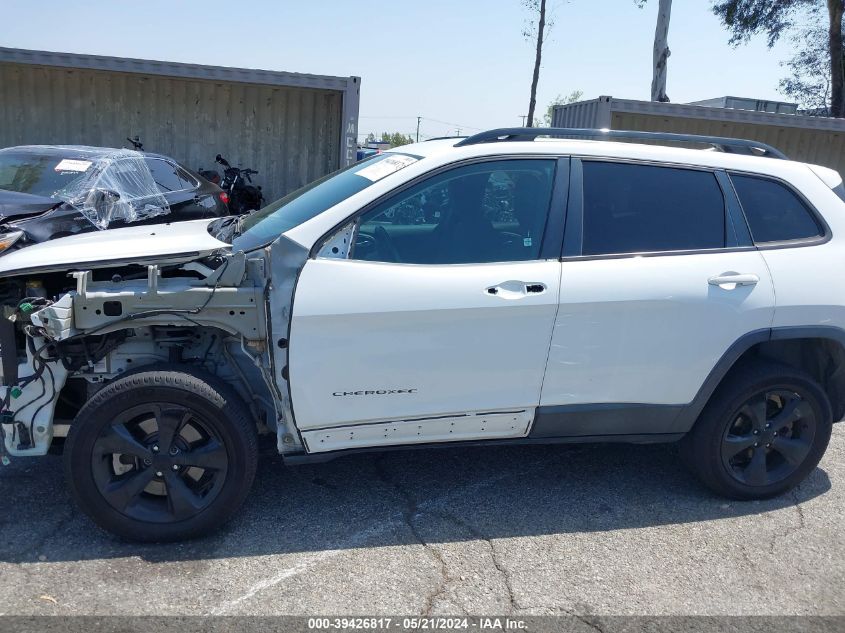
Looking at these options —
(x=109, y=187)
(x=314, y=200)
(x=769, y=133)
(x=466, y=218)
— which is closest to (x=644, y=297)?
(x=466, y=218)

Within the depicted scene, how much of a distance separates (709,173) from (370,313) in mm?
2046

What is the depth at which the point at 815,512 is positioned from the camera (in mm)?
3973

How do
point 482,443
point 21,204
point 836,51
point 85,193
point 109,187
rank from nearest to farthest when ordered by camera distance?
point 482,443 < point 21,204 < point 85,193 < point 109,187 < point 836,51

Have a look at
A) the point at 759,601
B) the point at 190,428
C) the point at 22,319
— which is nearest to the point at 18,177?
the point at 22,319

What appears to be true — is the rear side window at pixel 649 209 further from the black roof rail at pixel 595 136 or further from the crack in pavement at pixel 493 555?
the crack in pavement at pixel 493 555

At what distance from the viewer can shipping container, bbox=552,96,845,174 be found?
1127 centimetres

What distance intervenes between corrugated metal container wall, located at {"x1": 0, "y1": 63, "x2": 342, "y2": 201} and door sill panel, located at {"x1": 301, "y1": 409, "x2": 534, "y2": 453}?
924 cm

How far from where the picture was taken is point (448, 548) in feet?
11.2

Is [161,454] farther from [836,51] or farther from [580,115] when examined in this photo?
[836,51]

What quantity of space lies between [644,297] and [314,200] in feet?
5.80

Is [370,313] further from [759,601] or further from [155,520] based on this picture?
[759,601]

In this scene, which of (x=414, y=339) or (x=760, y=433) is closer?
(x=414, y=339)

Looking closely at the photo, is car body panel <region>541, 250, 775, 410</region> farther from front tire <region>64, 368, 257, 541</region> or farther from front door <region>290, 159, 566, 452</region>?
front tire <region>64, 368, 257, 541</region>

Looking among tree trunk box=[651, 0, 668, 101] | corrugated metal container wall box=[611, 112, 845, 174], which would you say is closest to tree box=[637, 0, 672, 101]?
tree trunk box=[651, 0, 668, 101]
